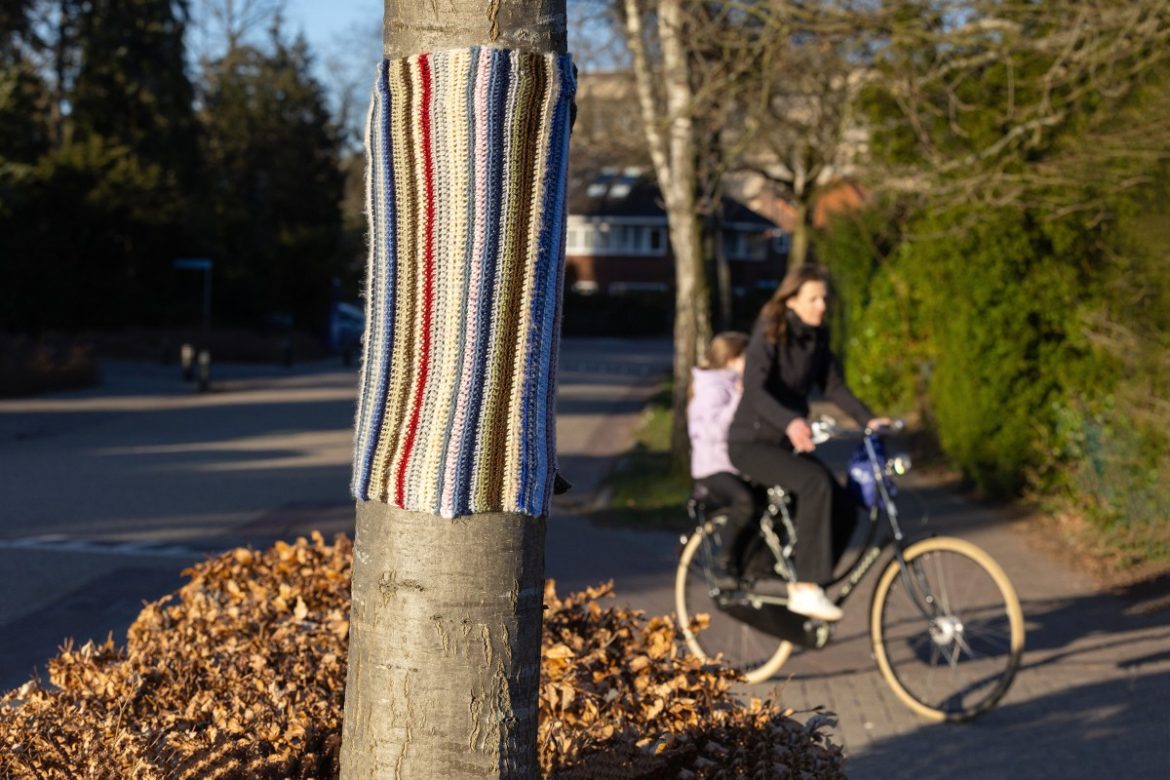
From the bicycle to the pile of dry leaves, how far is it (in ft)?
7.14

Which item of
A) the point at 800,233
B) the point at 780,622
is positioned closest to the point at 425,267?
the point at 780,622

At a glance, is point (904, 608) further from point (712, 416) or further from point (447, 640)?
point (447, 640)

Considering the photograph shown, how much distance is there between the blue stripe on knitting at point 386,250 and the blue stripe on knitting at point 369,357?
0.01 m

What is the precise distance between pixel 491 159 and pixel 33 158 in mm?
37659

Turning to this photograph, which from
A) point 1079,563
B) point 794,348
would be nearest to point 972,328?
point 1079,563

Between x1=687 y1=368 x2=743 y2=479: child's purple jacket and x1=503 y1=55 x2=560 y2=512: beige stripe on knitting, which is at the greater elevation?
x1=503 y1=55 x2=560 y2=512: beige stripe on knitting

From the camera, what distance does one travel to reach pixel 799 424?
6.68 m

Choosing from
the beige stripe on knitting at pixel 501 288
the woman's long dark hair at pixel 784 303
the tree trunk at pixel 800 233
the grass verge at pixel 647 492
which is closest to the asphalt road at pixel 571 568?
the grass verge at pixel 647 492

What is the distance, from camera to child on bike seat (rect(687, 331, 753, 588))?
730cm

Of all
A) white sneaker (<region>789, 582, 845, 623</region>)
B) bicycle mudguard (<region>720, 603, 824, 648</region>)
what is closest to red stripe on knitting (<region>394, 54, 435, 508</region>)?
white sneaker (<region>789, 582, 845, 623</region>)

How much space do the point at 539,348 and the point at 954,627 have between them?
4.23 m

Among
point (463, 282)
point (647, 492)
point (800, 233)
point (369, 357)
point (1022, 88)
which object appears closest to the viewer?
point (463, 282)

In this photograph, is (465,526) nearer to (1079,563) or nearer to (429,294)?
(429,294)

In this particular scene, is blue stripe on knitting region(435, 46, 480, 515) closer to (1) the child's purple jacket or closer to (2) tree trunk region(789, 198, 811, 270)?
(1) the child's purple jacket
